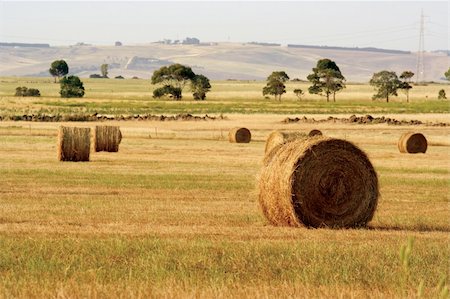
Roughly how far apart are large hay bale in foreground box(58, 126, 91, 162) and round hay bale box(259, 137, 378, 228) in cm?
1487

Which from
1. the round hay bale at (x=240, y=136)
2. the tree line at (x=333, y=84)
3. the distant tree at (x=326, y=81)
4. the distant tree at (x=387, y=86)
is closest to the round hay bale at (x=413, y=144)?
the round hay bale at (x=240, y=136)

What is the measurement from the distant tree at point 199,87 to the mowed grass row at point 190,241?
110481 millimetres

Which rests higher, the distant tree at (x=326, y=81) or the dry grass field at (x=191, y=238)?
the distant tree at (x=326, y=81)

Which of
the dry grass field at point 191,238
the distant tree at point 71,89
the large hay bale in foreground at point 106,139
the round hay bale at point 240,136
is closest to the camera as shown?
the dry grass field at point 191,238

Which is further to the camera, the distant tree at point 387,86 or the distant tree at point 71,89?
Answer: the distant tree at point 387,86

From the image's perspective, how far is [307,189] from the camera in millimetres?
16969

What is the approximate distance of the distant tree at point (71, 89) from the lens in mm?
136125

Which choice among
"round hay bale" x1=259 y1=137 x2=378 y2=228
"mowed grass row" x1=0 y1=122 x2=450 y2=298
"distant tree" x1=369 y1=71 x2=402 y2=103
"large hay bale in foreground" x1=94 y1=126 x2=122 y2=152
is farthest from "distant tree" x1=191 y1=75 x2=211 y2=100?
"round hay bale" x1=259 y1=137 x2=378 y2=228

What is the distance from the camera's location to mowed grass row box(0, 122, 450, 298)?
34.5 feet

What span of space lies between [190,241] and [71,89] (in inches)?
4912

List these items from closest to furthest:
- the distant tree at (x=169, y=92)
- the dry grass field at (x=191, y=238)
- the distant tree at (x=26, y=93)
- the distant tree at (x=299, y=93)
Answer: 1. the dry grass field at (x=191, y=238)
2. the distant tree at (x=26, y=93)
3. the distant tree at (x=169, y=92)
4. the distant tree at (x=299, y=93)

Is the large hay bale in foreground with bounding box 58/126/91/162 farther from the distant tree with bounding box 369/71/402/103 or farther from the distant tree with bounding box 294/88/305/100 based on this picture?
the distant tree with bounding box 294/88/305/100

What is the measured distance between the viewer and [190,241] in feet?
45.9

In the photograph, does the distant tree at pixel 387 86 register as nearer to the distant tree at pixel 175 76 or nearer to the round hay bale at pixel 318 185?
the distant tree at pixel 175 76
